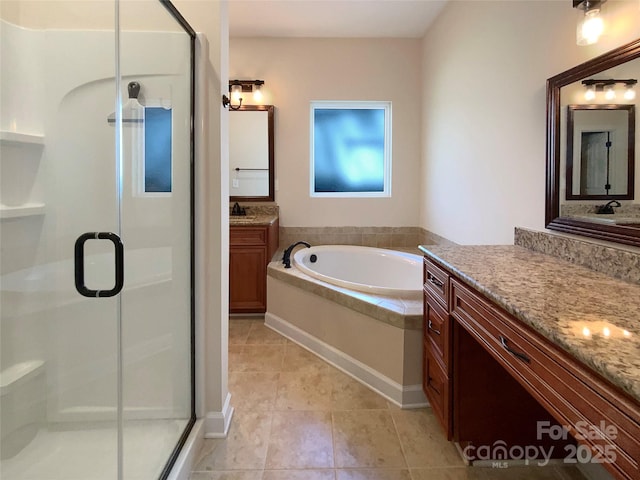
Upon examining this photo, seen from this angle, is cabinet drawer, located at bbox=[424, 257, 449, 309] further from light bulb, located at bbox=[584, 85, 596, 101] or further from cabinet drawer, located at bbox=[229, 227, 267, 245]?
cabinet drawer, located at bbox=[229, 227, 267, 245]

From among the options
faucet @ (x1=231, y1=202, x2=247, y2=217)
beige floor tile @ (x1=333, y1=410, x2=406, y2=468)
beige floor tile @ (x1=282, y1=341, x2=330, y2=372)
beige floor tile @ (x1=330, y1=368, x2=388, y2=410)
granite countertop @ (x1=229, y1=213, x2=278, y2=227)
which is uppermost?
faucet @ (x1=231, y1=202, x2=247, y2=217)

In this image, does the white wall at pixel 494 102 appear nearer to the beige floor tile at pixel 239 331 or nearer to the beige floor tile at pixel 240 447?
the beige floor tile at pixel 240 447

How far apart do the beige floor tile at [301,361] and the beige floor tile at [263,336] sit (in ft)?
0.60

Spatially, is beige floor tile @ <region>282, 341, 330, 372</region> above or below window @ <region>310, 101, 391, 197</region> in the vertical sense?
below

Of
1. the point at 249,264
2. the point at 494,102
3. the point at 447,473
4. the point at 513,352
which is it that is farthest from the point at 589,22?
the point at 249,264

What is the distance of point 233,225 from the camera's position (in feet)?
10.9

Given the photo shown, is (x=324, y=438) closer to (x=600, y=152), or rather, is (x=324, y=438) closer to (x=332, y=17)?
(x=600, y=152)

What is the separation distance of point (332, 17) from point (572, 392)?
3.50 m

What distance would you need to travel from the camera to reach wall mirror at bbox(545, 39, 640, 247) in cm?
132

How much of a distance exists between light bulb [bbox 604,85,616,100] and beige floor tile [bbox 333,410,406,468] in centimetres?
165

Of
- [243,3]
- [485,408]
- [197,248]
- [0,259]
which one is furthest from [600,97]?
[243,3]

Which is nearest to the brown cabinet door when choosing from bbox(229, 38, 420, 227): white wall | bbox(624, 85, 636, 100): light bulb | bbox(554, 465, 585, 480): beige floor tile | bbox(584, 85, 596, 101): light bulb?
bbox(229, 38, 420, 227): white wall

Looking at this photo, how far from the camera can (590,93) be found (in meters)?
1.52

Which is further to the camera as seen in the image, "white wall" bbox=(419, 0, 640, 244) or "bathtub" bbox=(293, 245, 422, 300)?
"bathtub" bbox=(293, 245, 422, 300)
